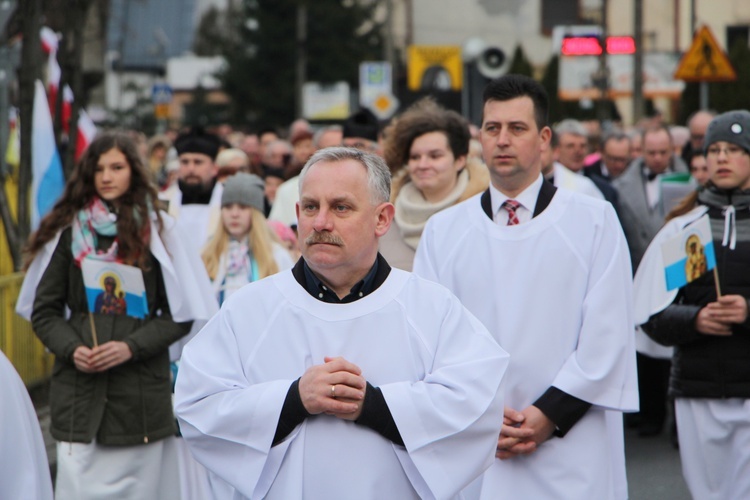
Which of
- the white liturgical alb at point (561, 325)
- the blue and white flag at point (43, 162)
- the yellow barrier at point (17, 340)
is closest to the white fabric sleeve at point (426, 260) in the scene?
the white liturgical alb at point (561, 325)

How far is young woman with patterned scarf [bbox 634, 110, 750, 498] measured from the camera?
659 cm

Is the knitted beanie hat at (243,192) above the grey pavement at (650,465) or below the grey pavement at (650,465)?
above

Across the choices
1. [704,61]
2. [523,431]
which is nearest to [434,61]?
[704,61]

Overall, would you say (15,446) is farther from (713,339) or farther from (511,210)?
(713,339)

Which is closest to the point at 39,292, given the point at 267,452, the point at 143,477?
the point at 143,477

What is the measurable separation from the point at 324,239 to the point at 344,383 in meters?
0.41

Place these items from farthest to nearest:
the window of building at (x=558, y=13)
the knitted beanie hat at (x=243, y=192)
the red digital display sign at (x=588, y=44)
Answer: the window of building at (x=558, y=13)
the red digital display sign at (x=588, y=44)
the knitted beanie hat at (x=243, y=192)

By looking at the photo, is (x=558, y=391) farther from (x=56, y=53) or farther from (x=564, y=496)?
(x=56, y=53)

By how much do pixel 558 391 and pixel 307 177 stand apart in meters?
1.78

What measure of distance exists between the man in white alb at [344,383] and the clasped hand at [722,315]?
9.70ft

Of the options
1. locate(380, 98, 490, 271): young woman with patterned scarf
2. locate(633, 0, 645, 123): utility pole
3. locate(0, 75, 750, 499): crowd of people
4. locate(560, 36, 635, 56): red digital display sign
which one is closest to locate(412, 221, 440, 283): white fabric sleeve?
locate(0, 75, 750, 499): crowd of people

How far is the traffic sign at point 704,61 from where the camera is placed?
18.5 metres

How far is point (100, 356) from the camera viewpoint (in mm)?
6637

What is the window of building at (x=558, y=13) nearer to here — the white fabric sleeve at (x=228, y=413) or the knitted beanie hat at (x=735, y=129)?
the knitted beanie hat at (x=735, y=129)
